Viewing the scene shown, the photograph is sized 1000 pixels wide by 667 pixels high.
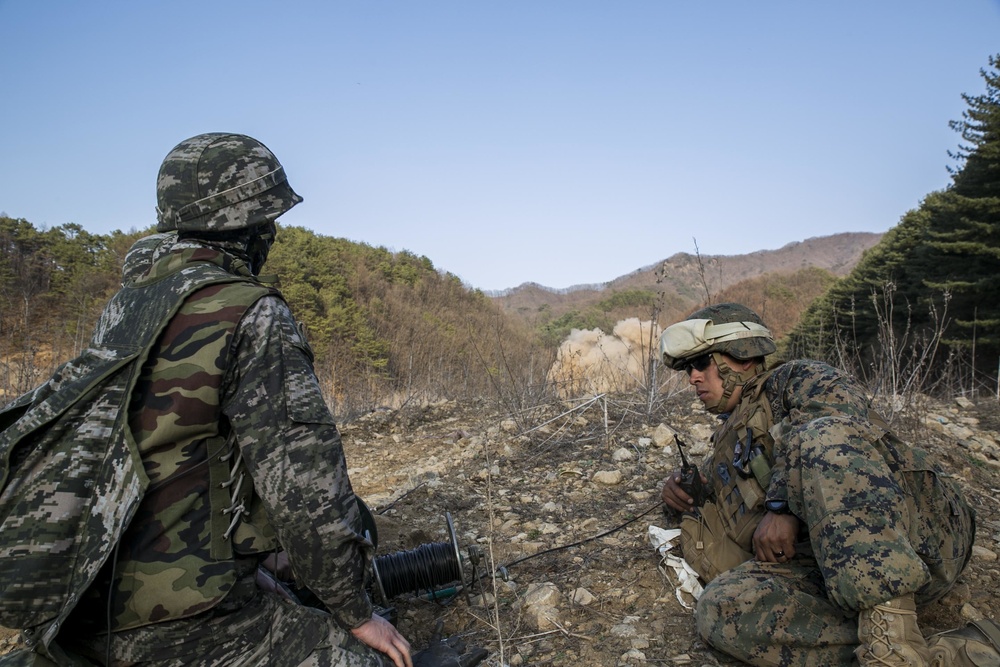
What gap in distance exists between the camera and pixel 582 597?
2.90 metres

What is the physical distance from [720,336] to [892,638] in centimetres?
129

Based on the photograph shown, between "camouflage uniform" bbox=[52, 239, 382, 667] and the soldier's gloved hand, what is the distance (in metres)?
0.50

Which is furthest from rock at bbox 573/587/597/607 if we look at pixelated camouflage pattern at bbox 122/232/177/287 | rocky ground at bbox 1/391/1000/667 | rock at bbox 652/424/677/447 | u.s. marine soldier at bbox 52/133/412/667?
pixelated camouflage pattern at bbox 122/232/177/287

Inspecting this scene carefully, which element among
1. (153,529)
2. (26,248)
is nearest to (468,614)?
(153,529)

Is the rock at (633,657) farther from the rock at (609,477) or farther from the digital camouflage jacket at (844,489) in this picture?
the rock at (609,477)

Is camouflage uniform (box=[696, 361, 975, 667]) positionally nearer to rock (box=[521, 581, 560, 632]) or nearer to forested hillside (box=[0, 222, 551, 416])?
rock (box=[521, 581, 560, 632])

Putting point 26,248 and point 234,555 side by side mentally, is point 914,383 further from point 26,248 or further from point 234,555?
point 26,248

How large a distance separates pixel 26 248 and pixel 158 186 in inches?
890

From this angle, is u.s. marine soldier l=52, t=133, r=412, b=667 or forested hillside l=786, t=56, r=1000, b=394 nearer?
u.s. marine soldier l=52, t=133, r=412, b=667

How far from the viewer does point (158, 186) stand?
1923mm

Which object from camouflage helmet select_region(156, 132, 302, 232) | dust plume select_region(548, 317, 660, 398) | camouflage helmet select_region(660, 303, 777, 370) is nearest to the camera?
camouflage helmet select_region(156, 132, 302, 232)

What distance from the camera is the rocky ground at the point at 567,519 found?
262 centimetres

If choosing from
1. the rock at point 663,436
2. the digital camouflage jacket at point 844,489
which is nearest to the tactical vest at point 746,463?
the digital camouflage jacket at point 844,489

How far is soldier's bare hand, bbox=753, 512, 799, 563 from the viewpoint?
7.82 ft
